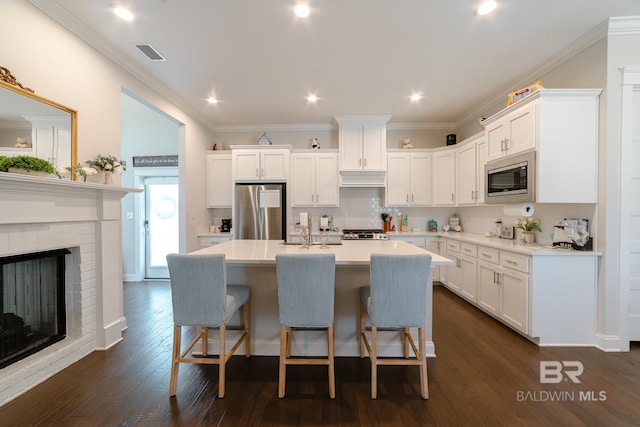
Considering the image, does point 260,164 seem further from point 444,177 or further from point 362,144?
point 444,177

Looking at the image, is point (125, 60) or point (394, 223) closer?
point (125, 60)

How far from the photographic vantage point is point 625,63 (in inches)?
94.5

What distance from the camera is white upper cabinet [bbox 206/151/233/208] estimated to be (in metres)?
4.87

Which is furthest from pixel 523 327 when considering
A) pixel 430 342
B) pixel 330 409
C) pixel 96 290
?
pixel 96 290

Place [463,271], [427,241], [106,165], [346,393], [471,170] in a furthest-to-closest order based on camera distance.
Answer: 1. [427,241]
2. [471,170]
3. [463,271]
4. [106,165]
5. [346,393]

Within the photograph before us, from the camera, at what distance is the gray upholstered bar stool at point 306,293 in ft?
5.88

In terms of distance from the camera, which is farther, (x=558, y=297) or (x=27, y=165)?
(x=558, y=297)

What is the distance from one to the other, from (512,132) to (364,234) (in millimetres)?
2400

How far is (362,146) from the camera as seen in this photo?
465cm

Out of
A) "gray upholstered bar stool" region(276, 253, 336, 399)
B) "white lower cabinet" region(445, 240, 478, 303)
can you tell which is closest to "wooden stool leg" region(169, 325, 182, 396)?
"gray upholstered bar stool" region(276, 253, 336, 399)

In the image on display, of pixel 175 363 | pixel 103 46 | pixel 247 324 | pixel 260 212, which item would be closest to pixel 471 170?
pixel 260 212

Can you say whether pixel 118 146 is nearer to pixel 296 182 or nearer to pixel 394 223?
pixel 296 182

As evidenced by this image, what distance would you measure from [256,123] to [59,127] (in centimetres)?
312

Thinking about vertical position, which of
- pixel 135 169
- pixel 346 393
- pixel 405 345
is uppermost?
pixel 135 169
